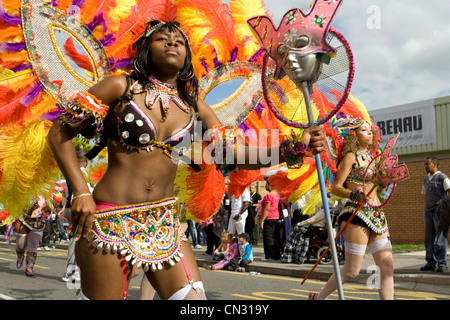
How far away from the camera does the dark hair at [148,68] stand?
2516 mm

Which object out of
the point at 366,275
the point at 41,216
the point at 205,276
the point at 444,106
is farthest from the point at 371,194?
the point at 444,106

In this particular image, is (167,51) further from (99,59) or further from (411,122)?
(411,122)

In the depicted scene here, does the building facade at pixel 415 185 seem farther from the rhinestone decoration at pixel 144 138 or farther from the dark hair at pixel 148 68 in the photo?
the rhinestone decoration at pixel 144 138

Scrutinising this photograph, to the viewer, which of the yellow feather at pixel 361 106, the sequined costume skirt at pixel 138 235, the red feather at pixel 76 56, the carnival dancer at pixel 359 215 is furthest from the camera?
the yellow feather at pixel 361 106

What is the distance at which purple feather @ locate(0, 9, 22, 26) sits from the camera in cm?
321

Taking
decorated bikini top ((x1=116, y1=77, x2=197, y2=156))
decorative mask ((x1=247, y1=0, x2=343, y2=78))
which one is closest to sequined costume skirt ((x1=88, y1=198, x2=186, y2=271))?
decorated bikini top ((x1=116, y1=77, x2=197, y2=156))

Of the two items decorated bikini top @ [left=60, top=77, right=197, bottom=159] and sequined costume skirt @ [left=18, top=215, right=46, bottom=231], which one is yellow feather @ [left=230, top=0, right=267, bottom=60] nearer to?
decorated bikini top @ [left=60, top=77, right=197, bottom=159]

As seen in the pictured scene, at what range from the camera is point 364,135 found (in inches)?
179

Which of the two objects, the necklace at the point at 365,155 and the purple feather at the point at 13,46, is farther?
the necklace at the point at 365,155

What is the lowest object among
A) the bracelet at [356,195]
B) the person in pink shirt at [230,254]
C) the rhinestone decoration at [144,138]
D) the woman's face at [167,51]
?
the person in pink shirt at [230,254]

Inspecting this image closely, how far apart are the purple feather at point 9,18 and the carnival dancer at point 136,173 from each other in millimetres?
1121

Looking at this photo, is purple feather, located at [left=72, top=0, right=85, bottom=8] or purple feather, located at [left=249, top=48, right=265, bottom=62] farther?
purple feather, located at [left=249, top=48, right=265, bottom=62]

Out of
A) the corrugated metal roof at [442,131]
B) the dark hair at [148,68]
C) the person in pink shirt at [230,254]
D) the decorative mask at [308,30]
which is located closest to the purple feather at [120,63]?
the dark hair at [148,68]

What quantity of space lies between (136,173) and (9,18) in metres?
1.63
